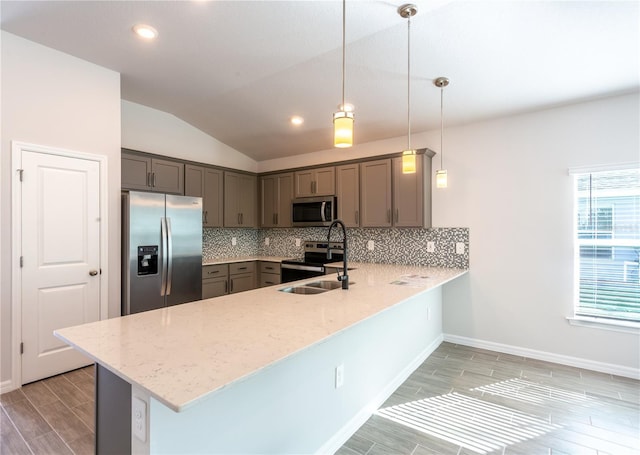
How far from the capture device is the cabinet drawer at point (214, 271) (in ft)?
Result: 13.8

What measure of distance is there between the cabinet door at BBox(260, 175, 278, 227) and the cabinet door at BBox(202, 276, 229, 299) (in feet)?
3.81

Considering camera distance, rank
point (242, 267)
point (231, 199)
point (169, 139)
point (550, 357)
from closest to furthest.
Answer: point (550, 357) → point (169, 139) → point (242, 267) → point (231, 199)

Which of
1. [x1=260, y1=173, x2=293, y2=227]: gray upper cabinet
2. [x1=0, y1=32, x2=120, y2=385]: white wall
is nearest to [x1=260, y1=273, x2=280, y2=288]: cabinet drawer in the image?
[x1=260, y1=173, x2=293, y2=227]: gray upper cabinet

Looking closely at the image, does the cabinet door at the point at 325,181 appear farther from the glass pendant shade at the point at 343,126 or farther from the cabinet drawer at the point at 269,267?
the glass pendant shade at the point at 343,126

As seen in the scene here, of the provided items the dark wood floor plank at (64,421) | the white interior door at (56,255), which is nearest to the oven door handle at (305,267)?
the white interior door at (56,255)

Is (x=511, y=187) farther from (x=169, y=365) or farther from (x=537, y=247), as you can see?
(x=169, y=365)

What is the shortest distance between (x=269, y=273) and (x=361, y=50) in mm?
3164

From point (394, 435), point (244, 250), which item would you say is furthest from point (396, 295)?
point (244, 250)

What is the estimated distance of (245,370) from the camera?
1.04 metres

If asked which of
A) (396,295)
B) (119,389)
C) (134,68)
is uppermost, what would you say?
(134,68)

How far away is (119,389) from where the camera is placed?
4.22 ft

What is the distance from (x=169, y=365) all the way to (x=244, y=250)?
4441 mm

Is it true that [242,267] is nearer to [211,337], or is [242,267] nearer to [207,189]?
[207,189]

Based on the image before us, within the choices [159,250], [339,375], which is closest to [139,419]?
[339,375]
